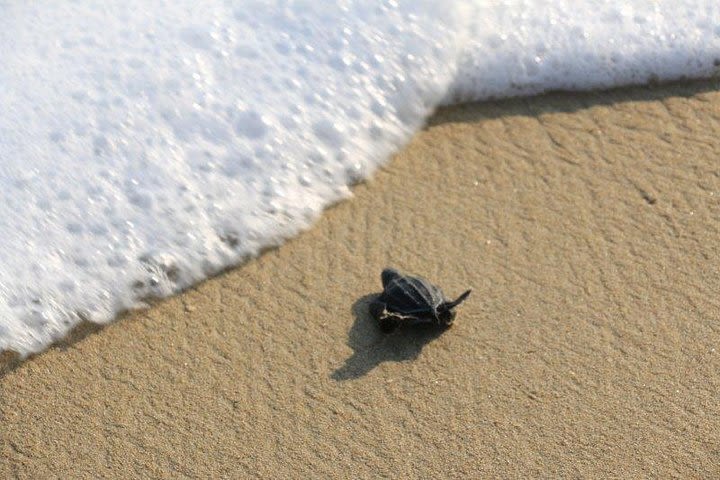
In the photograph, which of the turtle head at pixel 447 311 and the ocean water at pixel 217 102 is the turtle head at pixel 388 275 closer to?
the turtle head at pixel 447 311

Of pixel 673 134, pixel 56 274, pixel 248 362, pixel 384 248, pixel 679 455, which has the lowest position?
pixel 56 274

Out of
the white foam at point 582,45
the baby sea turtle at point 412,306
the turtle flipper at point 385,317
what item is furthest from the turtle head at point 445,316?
the white foam at point 582,45

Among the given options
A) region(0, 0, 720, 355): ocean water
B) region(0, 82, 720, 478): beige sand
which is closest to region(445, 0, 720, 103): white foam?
region(0, 0, 720, 355): ocean water

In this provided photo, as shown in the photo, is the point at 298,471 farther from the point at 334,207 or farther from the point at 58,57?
the point at 58,57

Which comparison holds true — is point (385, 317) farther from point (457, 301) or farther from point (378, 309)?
point (457, 301)

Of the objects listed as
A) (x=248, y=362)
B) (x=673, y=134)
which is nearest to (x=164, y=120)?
(x=248, y=362)
